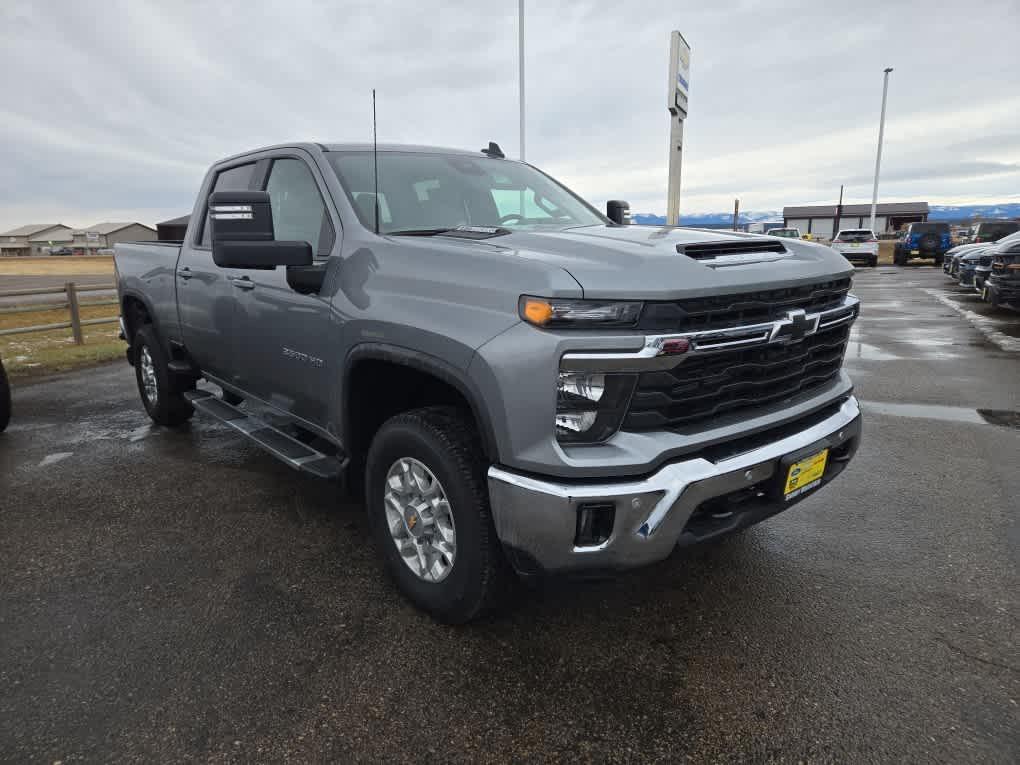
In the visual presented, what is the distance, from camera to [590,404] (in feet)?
7.13

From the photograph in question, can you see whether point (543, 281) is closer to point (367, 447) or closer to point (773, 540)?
point (367, 447)

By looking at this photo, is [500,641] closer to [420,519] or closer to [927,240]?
[420,519]

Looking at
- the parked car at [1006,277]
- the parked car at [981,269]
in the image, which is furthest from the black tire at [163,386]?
the parked car at [981,269]

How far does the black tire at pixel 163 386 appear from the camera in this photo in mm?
5270

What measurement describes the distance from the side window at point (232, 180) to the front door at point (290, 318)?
0.34 metres

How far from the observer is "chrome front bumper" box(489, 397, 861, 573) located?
213 cm

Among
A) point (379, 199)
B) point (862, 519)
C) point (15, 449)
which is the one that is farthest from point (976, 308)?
point (15, 449)

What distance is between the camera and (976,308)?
44.5ft

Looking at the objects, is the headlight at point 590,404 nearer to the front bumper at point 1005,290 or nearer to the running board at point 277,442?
the running board at point 277,442

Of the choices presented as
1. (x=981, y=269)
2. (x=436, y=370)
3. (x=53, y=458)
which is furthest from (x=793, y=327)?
(x=981, y=269)

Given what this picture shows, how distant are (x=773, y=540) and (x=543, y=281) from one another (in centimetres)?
213

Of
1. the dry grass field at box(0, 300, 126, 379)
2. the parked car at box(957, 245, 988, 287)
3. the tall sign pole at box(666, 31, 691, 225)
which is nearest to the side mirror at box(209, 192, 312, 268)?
the dry grass field at box(0, 300, 126, 379)

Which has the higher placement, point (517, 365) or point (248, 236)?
point (248, 236)

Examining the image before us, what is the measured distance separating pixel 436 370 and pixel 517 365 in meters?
0.39
